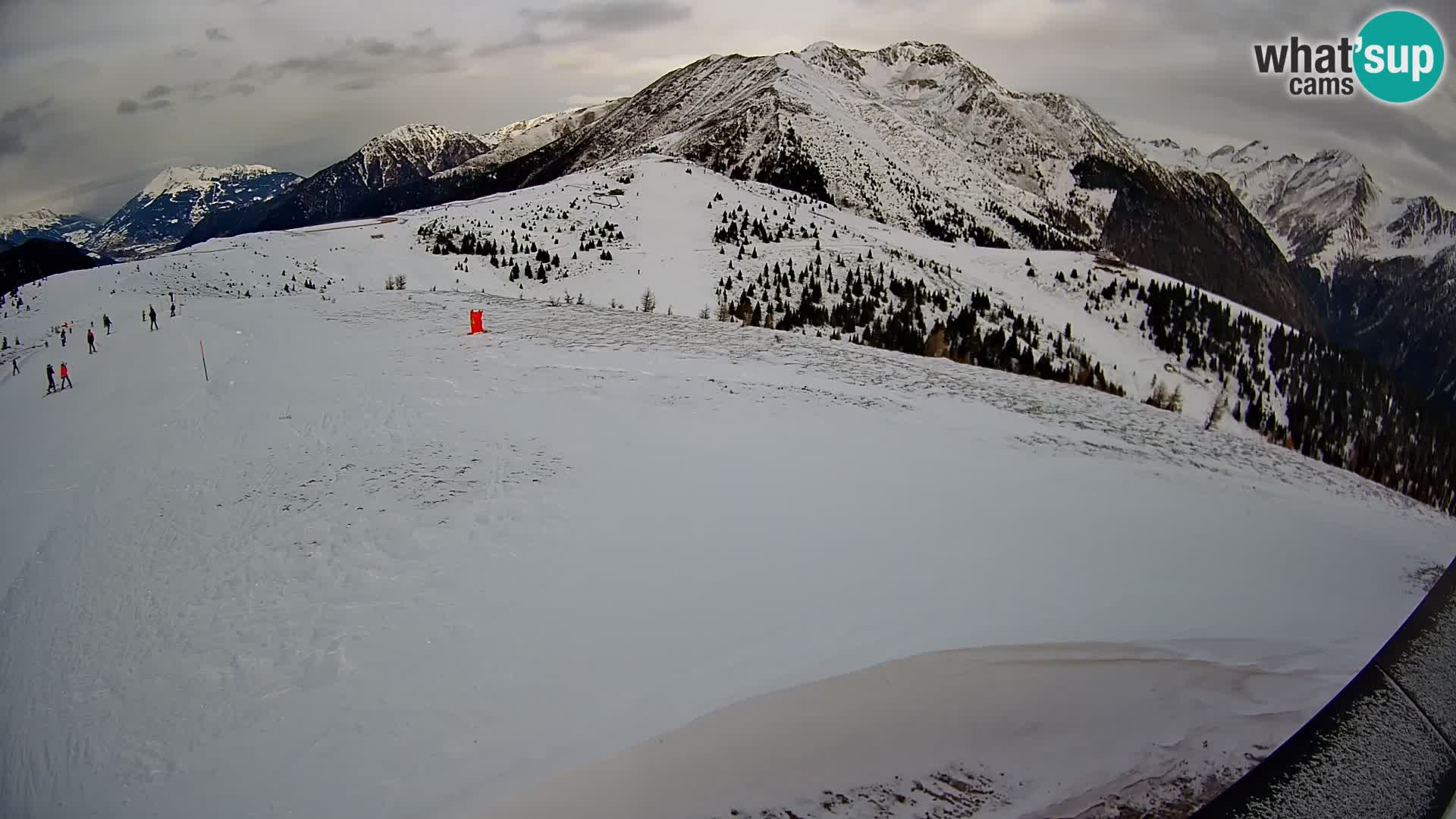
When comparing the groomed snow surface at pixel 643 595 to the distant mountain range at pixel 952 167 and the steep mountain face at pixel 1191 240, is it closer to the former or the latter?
Result: the distant mountain range at pixel 952 167

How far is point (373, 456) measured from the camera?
20.5 feet

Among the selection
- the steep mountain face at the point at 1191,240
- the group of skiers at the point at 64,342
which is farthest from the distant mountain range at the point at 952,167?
the group of skiers at the point at 64,342

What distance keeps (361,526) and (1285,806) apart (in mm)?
5258

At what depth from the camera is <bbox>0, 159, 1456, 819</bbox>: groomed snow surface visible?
243 cm

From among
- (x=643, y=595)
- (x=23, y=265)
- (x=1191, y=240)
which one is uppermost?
(x=1191, y=240)

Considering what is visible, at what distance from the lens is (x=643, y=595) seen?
4141 mm

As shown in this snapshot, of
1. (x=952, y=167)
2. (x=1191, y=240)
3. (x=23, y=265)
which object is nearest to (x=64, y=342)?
(x=23, y=265)

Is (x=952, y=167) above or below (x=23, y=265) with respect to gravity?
above

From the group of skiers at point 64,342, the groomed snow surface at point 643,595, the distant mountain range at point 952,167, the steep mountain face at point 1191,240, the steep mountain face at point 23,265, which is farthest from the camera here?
the steep mountain face at point 1191,240

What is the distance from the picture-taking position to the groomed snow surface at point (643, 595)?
2.43m

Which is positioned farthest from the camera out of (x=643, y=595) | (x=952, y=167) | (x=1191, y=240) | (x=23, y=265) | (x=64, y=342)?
(x=1191, y=240)

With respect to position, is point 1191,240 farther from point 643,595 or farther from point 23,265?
point 643,595

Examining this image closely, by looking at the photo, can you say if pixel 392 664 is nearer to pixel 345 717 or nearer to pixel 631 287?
pixel 345 717

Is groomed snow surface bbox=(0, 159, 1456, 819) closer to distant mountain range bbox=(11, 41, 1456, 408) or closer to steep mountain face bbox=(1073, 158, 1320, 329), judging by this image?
distant mountain range bbox=(11, 41, 1456, 408)
